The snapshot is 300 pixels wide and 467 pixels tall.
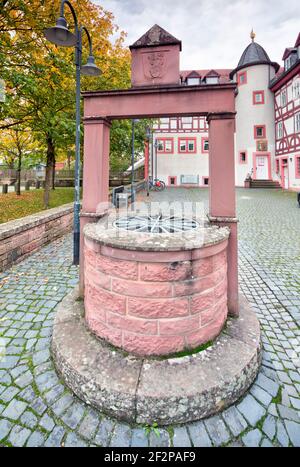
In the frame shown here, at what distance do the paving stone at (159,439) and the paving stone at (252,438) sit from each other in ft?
1.78

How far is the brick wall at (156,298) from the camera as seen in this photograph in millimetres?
2293

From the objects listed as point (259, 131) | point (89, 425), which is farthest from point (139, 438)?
point (259, 131)

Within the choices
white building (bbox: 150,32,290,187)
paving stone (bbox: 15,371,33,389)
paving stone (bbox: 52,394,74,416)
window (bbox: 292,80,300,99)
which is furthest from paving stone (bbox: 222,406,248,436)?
white building (bbox: 150,32,290,187)

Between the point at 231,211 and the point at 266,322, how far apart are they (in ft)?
5.39

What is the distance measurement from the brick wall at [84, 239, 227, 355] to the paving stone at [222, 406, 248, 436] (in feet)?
1.85

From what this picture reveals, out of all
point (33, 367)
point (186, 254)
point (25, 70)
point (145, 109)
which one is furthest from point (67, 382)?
point (25, 70)

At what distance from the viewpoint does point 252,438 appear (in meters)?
1.89

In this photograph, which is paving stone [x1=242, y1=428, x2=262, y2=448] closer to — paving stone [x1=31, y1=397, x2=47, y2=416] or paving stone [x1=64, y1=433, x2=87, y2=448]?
paving stone [x1=64, y1=433, x2=87, y2=448]

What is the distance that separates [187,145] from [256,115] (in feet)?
25.5

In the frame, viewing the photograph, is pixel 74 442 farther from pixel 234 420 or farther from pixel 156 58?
pixel 156 58

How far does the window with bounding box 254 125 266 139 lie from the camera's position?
91.4 ft

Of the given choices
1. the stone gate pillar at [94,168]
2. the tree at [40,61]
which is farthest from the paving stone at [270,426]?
the tree at [40,61]

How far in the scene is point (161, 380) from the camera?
2.15 m

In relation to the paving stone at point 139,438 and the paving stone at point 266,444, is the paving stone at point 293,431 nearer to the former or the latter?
the paving stone at point 266,444
